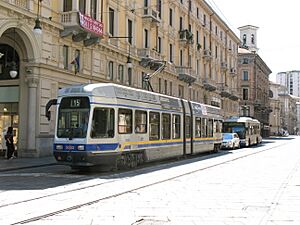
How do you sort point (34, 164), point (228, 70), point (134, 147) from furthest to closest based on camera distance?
point (228, 70) < point (34, 164) < point (134, 147)

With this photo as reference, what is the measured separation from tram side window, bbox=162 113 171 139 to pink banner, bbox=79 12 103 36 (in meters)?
8.13

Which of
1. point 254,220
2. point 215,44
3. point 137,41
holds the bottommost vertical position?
point 254,220

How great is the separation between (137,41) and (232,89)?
37.1 meters

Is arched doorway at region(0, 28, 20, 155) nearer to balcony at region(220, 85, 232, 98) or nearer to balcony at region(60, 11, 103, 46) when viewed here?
balcony at region(60, 11, 103, 46)

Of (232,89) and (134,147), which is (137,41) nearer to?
(134,147)

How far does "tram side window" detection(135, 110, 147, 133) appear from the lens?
1724 cm

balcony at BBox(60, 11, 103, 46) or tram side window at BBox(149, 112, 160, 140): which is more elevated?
balcony at BBox(60, 11, 103, 46)

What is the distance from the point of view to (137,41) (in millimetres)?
34531

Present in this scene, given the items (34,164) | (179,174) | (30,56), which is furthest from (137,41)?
(179,174)

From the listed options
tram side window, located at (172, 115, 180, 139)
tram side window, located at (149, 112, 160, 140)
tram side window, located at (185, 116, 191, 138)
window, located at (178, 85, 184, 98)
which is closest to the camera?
tram side window, located at (149, 112, 160, 140)

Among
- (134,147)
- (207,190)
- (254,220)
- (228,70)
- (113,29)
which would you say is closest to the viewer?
(254,220)

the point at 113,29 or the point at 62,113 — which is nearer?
the point at 62,113

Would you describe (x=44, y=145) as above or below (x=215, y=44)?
below

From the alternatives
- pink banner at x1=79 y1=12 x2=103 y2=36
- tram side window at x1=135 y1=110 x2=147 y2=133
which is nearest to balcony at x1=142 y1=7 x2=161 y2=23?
pink banner at x1=79 y1=12 x2=103 y2=36
